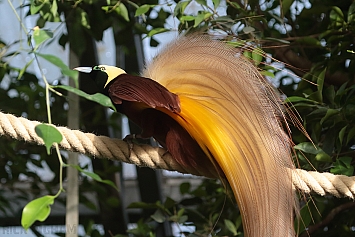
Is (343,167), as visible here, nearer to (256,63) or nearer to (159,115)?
(256,63)

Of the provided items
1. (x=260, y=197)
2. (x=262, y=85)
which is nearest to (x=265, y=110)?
(x=262, y=85)

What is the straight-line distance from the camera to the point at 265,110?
0.99m

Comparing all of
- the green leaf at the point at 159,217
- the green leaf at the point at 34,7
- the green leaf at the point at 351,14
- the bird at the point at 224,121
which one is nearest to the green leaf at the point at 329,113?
the bird at the point at 224,121

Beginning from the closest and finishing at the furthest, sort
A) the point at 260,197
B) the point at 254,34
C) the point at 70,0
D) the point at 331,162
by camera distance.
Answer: the point at 260,197
the point at 331,162
the point at 254,34
the point at 70,0

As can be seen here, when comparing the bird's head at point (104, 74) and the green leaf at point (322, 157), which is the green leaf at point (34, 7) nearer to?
the bird's head at point (104, 74)

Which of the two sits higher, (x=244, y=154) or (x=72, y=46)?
(x=72, y=46)

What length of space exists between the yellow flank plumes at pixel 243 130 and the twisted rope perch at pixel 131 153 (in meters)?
0.06

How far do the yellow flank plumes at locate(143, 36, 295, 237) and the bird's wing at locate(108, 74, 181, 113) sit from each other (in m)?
0.03

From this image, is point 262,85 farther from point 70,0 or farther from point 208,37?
point 70,0

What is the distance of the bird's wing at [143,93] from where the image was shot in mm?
958

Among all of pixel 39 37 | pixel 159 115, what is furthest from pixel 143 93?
pixel 39 37

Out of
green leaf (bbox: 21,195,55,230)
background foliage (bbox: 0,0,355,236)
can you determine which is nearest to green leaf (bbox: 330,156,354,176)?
background foliage (bbox: 0,0,355,236)

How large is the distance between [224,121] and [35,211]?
1.27ft

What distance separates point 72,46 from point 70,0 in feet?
0.44
